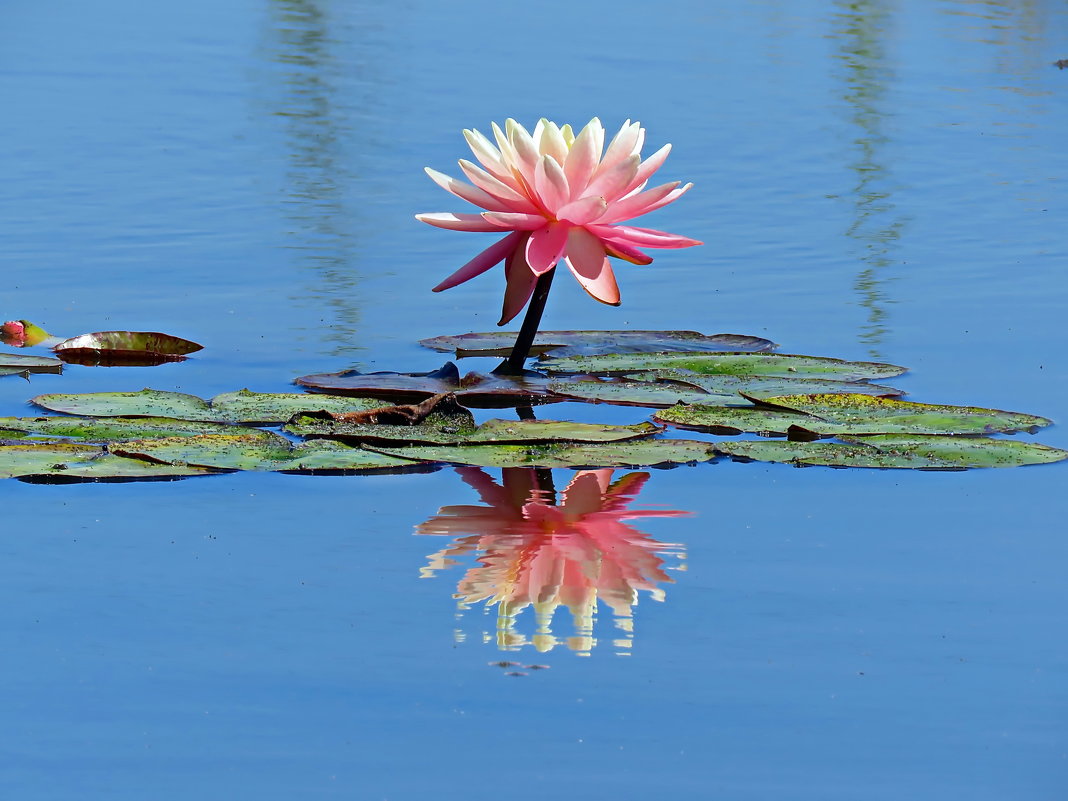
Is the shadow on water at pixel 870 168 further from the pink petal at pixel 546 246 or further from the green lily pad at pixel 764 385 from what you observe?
the pink petal at pixel 546 246

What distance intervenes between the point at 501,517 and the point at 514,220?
2.95 ft

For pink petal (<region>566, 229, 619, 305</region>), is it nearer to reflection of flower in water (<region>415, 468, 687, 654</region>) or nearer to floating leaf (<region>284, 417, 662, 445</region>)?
floating leaf (<region>284, 417, 662, 445</region>)

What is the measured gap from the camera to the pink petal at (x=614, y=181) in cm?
336

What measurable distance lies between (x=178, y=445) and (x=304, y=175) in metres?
3.49

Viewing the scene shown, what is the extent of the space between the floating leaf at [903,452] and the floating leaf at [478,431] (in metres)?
0.22

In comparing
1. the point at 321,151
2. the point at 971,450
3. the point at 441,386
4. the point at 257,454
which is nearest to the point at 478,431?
the point at 441,386

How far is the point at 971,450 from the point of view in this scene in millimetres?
3006

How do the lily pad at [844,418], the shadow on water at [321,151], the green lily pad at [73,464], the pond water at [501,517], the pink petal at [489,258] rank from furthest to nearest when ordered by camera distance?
1. the shadow on water at [321,151]
2. the pink petal at [489,258]
3. the lily pad at [844,418]
4. the green lily pad at [73,464]
5. the pond water at [501,517]

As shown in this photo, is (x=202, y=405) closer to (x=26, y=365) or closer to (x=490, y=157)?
(x=26, y=365)

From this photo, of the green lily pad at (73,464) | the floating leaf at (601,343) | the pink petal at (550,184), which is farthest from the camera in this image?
the floating leaf at (601,343)

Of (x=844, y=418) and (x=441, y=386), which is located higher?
(x=441, y=386)

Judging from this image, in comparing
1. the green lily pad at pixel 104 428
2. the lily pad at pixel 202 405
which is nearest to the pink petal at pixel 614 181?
the lily pad at pixel 202 405

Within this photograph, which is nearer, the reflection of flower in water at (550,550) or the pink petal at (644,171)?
the reflection of flower in water at (550,550)

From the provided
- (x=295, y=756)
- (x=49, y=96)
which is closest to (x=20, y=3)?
(x=49, y=96)
